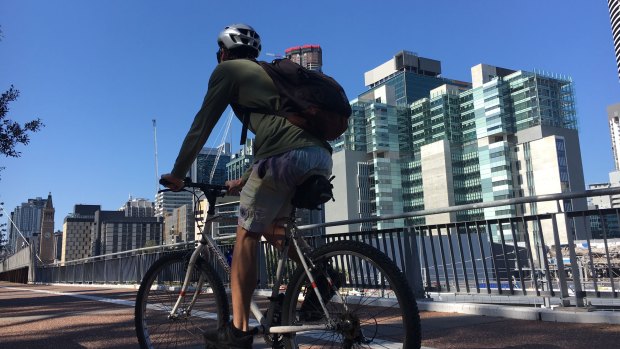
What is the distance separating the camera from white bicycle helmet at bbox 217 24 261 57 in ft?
9.02

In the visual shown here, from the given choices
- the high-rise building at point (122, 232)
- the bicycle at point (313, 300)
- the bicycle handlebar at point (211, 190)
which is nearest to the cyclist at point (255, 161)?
the bicycle at point (313, 300)

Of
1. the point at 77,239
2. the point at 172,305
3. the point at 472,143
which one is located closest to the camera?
the point at 172,305

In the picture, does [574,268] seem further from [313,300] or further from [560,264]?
[313,300]

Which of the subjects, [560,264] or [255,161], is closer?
[255,161]

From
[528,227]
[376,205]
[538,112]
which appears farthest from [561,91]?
[528,227]

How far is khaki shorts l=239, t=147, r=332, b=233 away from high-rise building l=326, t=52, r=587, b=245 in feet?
310

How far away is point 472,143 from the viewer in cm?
Result: 12188

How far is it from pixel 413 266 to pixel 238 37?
14.6ft

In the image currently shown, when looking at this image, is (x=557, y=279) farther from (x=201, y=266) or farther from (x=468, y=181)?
(x=468, y=181)

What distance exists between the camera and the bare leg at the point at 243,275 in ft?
8.16

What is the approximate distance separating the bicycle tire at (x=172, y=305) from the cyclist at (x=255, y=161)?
0.53 meters

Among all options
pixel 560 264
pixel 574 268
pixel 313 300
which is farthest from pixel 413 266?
pixel 313 300

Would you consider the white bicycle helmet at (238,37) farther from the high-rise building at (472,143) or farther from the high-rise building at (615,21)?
the high-rise building at (615,21)

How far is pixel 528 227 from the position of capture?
627cm
